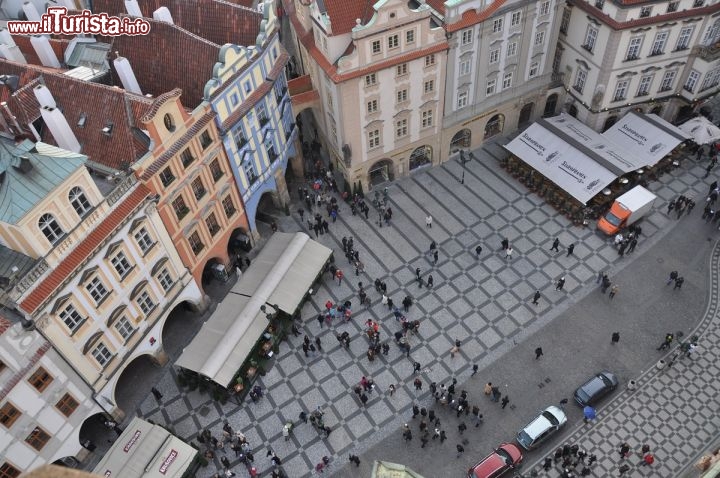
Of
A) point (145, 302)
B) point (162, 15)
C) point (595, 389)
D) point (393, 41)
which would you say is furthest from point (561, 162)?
point (145, 302)

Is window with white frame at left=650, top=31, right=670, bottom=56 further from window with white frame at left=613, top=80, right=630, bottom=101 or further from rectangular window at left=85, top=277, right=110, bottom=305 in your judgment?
rectangular window at left=85, top=277, right=110, bottom=305

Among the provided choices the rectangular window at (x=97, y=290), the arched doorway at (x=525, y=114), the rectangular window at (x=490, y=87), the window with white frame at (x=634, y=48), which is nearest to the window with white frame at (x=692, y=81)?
the window with white frame at (x=634, y=48)

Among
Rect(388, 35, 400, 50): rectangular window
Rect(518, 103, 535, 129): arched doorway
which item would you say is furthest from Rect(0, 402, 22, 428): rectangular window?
Rect(518, 103, 535, 129): arched doorway

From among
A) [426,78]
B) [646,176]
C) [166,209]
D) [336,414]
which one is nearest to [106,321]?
[166,209]

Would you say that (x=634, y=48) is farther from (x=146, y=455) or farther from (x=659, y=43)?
→ (x=146, y=455)

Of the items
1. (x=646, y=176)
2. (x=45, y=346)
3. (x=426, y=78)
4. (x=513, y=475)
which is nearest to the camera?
(x=45, y=346)

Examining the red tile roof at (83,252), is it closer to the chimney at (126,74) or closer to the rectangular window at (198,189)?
the rectangular window at (198,189)

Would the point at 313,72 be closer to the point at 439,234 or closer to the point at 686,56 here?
the point at 439,234
